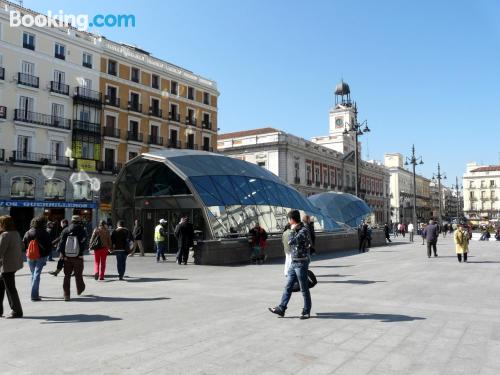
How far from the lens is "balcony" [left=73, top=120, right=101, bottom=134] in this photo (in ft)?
130

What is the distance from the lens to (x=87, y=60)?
4162cm

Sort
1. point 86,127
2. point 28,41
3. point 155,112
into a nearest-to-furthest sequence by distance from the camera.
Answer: point 28,41 < point 86,127 < point 155,112

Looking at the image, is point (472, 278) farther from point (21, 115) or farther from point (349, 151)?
point (349, 151)

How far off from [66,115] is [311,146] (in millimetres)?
39867

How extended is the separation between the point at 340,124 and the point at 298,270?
84.7 meters

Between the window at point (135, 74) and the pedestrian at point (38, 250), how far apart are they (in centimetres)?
3895

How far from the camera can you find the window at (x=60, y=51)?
3884 cm

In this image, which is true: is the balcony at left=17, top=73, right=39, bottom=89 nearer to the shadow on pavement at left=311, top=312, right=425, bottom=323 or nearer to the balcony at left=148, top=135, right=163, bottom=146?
the balcony at left=148, top=135, right=163, bottom=146

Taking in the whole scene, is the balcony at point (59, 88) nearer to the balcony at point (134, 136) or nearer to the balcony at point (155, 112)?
the balcony at point (134, 136)

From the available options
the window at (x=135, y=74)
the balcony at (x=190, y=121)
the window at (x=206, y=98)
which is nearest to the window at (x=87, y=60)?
the window at (x=135, y=74)

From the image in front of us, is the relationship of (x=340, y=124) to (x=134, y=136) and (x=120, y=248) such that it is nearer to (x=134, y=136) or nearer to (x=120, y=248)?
(x=134, y=136)

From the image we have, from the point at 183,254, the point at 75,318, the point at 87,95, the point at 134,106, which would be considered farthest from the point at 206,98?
the point at 75,318

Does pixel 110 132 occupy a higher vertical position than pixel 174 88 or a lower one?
lower

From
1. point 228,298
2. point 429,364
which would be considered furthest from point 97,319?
point 429,364
